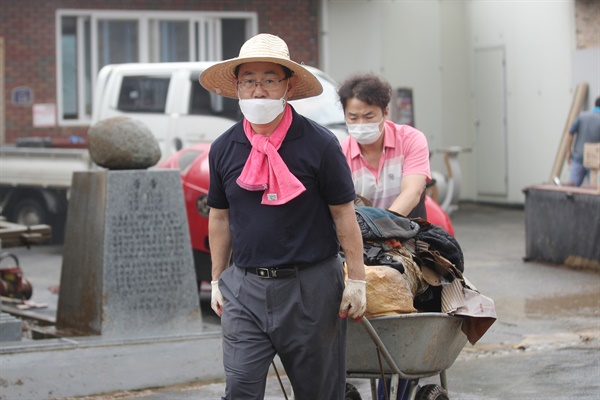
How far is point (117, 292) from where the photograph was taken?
8.05 meters

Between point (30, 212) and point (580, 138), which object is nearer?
point (580, 138)

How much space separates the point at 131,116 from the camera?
15.3 m

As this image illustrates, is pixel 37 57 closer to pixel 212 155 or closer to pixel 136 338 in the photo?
pixel 136 338

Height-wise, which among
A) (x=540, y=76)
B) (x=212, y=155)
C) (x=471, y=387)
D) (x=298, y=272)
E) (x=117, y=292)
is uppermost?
(x=540, y=76)

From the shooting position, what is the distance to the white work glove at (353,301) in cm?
449

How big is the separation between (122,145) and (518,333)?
11.5ft

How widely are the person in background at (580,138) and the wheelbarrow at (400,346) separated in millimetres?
11419

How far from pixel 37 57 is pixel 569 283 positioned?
11.1 m

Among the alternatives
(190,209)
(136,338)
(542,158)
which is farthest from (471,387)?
(542,158)

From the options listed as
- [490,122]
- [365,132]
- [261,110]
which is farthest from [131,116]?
[261,110]

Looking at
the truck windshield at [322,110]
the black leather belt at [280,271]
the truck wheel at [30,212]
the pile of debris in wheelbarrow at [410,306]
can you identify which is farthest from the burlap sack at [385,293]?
the truck wheel at [30,212]

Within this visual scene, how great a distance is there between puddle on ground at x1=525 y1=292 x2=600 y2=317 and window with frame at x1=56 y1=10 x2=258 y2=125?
11.1m

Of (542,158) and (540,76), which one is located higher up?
(540,76)

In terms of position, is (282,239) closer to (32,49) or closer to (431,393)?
(431,393)
